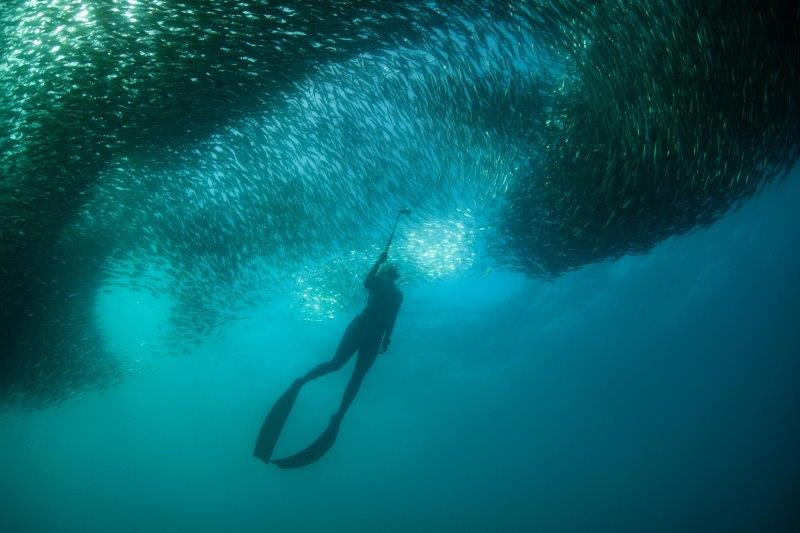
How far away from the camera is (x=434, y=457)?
66.4m

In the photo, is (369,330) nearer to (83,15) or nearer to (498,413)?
(83,15)

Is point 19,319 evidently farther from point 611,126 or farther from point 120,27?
point 611,126

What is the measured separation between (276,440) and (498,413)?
44287 millimetres

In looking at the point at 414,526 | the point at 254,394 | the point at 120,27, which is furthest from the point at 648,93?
the point at 414,526

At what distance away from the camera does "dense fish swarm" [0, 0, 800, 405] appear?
554 cm

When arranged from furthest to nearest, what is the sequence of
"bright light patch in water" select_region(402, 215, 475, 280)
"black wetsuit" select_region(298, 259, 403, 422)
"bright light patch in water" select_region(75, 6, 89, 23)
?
1. "bright light patch in water" select_region(402, 215, 475, 280)
2. "black wetsuit" select_region(298, 259, 403, 422)
3. "bright light patch in water" select_region(75, 6, 89, 23)

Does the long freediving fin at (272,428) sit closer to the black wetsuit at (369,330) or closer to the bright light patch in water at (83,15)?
the black wetsuit at (369,330)

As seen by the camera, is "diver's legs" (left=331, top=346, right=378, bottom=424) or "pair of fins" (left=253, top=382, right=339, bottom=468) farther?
"diver's legs" (left=331, top=346, right=378, bottom=424)

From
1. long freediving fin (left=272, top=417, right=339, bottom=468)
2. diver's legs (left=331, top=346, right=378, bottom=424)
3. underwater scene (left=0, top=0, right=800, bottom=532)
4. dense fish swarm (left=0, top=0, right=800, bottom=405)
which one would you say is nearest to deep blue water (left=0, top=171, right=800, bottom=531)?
underwater scene (left=0, top=0, right=800, bottom=532)

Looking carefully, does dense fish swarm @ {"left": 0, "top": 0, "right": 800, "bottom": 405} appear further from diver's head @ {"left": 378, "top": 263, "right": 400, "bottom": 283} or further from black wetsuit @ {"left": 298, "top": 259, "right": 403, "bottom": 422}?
black wetsuit @ {"left": 298, "top": 259, "right": 403, "bottom": 422}

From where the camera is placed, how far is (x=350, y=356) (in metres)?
6.59

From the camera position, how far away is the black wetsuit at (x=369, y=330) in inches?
267

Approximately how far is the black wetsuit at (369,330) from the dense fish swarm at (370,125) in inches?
137

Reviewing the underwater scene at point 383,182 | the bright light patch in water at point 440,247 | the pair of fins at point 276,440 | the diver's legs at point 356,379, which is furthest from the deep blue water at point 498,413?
the pair of fins at point 276,440
